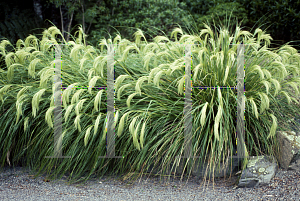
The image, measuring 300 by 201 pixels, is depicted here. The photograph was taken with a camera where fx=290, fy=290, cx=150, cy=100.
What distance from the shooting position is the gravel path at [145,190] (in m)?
2.53

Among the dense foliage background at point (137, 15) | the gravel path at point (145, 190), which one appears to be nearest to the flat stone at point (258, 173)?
the gravel path at point (145, 190)

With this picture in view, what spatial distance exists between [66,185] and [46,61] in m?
1.79

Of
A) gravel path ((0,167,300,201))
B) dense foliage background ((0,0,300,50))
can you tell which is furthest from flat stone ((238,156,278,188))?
dense foliage background ((0,0,300,50))

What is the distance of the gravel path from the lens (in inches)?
99.4

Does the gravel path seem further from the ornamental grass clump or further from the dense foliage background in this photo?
the dense foliage background

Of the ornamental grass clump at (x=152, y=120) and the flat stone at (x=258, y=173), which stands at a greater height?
the ornamental grass clump at (x=152, y=120)

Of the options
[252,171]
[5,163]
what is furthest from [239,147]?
[5,163]

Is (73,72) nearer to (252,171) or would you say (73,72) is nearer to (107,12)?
(252,171)

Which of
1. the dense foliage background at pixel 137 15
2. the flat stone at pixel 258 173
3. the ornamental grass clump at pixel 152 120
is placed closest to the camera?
the flat stone at pixel 258 173

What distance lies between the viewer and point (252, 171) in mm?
2680

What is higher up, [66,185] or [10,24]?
[10,24]

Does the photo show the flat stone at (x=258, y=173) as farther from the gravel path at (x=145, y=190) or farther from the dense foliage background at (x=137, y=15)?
the dense foliage background at (x=137, y=15)

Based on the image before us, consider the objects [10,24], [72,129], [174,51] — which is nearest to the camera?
[72,129]

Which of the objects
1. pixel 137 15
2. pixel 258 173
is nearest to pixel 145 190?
pixel 258 173
